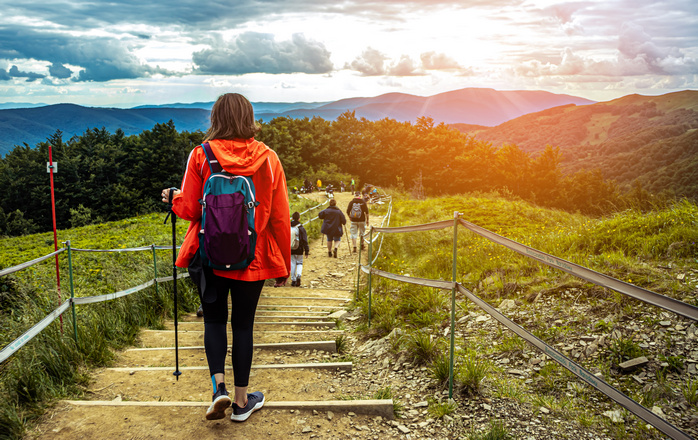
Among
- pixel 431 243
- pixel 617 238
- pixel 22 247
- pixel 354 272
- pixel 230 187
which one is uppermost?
pixel 230 187

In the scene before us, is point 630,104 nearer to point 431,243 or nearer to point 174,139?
point 174,139

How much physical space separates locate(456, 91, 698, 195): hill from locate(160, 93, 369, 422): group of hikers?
44.7 meters

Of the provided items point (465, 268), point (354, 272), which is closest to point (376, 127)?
point (354, 272)

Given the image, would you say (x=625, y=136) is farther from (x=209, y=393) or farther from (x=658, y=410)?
(x=209, y=393)

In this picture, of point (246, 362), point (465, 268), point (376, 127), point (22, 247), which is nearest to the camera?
point (246, 362)

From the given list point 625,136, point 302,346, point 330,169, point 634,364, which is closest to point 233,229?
point 302,346

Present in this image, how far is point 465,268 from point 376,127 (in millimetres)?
52870

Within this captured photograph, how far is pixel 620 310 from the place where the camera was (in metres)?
3.71

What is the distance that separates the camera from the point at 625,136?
10469 cm

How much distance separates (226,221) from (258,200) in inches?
11.0

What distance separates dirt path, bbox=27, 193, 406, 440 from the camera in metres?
2.62

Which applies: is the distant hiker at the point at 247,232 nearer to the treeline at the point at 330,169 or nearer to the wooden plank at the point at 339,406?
the wooden plank at the point at 339,406

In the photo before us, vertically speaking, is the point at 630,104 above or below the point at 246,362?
above

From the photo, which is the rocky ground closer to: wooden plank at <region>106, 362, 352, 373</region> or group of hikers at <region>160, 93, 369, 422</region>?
wooden plank at <region>106, 362, 352, 373</region>
